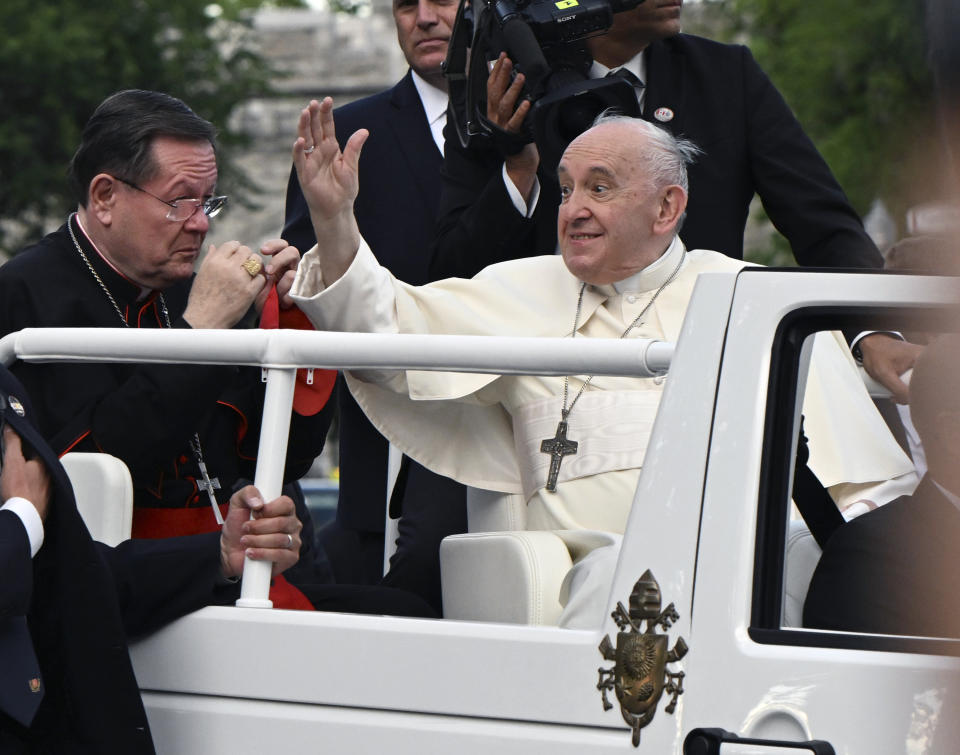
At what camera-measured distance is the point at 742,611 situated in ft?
7.98

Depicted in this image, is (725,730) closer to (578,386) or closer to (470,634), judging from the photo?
(470,634)

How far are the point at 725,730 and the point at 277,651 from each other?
813mm

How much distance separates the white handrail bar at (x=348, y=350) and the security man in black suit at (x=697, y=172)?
1269mm

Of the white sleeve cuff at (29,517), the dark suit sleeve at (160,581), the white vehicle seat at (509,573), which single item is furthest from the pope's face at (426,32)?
the white sleeve cuff at (29,517)

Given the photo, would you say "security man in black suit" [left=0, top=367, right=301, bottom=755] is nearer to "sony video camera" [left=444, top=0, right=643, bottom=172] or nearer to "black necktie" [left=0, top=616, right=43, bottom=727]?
"black necktie" [left=0, top=616, right=43, bottom=727]

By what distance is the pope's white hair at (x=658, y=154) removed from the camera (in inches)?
153

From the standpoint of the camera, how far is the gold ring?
373 cm

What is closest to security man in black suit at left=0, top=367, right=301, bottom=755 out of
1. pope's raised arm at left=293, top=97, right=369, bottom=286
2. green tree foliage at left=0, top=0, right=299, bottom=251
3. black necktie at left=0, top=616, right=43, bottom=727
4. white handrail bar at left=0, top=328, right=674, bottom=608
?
black necktie at left=0, top=616, right=43, bottom=727

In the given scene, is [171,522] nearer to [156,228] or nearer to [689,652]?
[156,228]

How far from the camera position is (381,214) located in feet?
15.2

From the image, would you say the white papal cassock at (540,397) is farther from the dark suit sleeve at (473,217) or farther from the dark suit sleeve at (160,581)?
the dark suit sleeve at (160,581)

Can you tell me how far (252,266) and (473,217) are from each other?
672 mm

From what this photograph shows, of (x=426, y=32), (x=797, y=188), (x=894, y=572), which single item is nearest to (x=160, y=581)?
(x=894, y=572)

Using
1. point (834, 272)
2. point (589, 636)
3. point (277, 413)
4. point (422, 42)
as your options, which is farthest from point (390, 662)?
point (422, 42)
